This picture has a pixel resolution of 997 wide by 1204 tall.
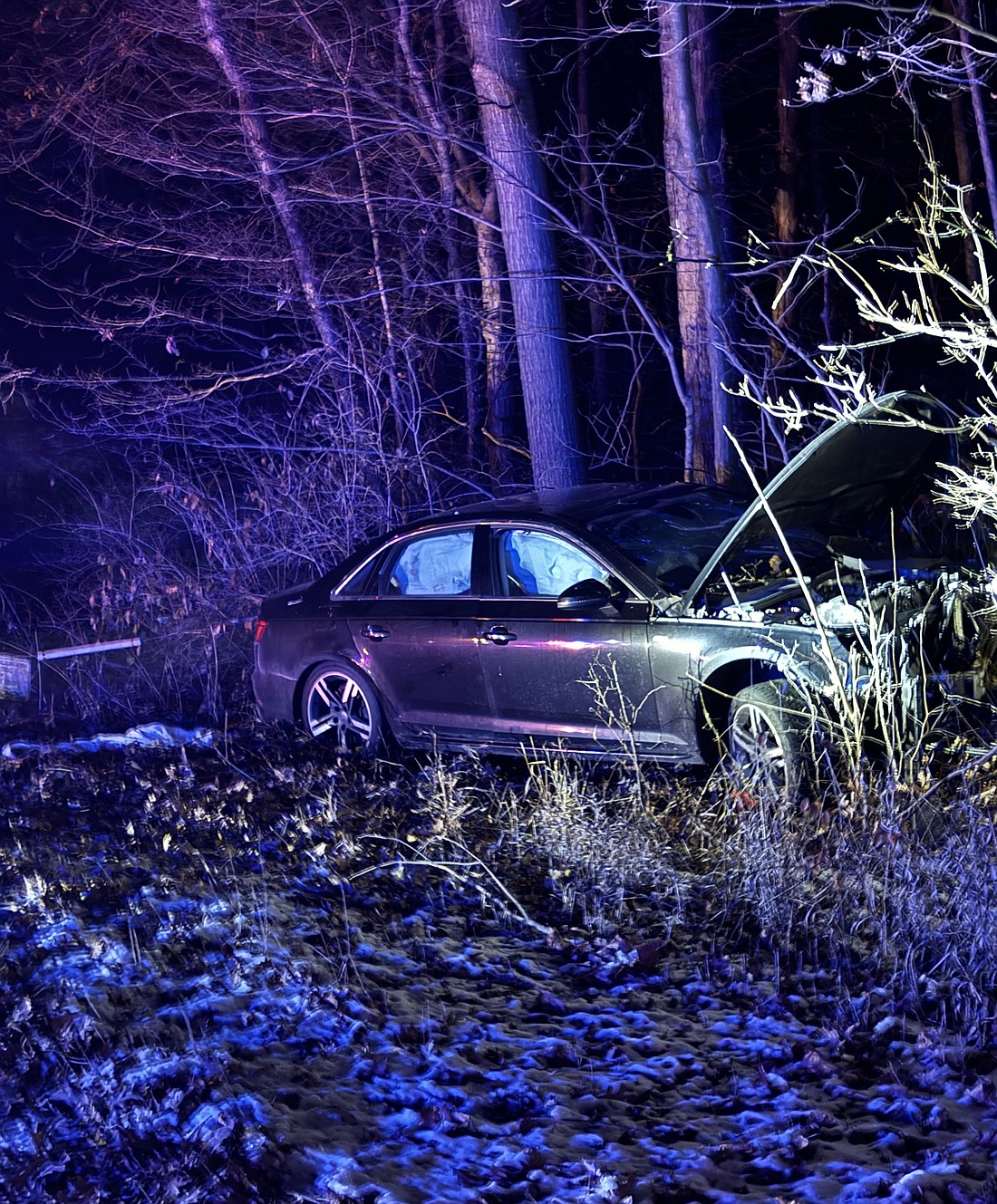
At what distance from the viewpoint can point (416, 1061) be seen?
14.1ft

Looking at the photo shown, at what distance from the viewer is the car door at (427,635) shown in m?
7.58

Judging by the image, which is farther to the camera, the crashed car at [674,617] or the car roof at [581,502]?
the car roof at [581,502]

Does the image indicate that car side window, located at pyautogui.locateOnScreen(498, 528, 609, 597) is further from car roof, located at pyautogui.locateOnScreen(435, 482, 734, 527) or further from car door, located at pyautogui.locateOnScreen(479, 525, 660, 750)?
car roof, located at pyautogui.locateOnScreen(435, 482, 734, 527)

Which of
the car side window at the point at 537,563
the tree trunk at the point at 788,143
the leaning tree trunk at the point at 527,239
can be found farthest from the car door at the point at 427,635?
the tree trunk at the point at 788,143

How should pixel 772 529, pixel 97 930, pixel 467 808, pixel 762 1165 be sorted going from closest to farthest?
pixel 762 1165, pixel 97 930, pixel 467 808, pixel 772 529

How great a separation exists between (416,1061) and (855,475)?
3.94 meters

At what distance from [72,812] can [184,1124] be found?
11.8 ft

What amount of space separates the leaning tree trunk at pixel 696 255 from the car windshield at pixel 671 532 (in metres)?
3.16

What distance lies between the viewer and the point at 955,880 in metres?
4.93

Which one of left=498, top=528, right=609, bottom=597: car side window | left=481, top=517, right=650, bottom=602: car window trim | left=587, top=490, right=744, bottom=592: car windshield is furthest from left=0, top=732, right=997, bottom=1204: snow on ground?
left=587, top=490, right=744, bottom=592: car windshield

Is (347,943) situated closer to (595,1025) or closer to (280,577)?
(595,1025)

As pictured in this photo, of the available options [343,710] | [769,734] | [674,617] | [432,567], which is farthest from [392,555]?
[769,734]

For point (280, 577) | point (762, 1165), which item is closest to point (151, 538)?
point (280, 577)

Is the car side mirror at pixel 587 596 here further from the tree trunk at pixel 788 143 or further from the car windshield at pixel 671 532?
the tree trunk at pixel 788 143
